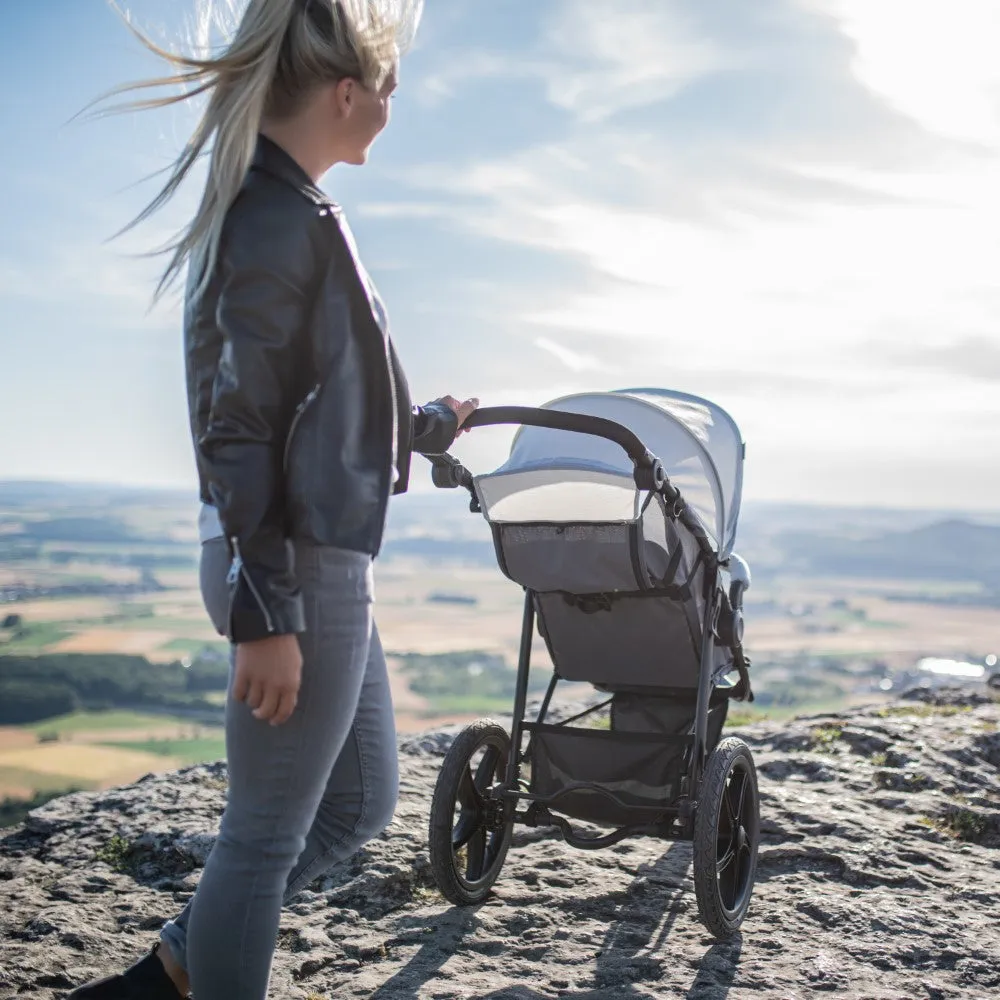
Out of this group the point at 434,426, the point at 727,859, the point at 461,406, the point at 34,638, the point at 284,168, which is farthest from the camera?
the point at 34,638

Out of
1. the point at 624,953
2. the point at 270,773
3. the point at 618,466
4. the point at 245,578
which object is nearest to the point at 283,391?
the point at 245,578

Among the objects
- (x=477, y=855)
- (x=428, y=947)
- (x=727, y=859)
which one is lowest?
(x=428, y=947)

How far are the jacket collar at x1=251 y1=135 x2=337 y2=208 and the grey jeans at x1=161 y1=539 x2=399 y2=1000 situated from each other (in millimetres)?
605

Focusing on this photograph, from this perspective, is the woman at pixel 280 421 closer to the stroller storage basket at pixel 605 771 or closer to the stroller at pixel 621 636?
the stroller at pixel 621 636

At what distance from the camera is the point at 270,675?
1.66 metres

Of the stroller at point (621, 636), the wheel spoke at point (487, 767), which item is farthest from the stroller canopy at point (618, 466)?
the wheel spoke at point (487, 767)

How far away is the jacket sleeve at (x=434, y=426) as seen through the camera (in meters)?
2.62

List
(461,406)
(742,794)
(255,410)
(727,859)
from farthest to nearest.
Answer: (742,794) → (727,859) → (461,406) → (255,410)

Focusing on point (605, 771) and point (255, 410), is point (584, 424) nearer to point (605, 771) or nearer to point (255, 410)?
point (605, 771)

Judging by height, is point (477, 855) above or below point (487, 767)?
below

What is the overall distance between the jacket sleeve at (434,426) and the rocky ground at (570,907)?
4.83ft

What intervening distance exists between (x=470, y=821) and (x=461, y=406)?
1539 mm

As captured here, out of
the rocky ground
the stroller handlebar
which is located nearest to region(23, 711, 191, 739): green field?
the rocky ground

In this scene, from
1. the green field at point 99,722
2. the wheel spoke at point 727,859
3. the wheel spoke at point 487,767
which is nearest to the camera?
the wheel spoke at point 727,859
